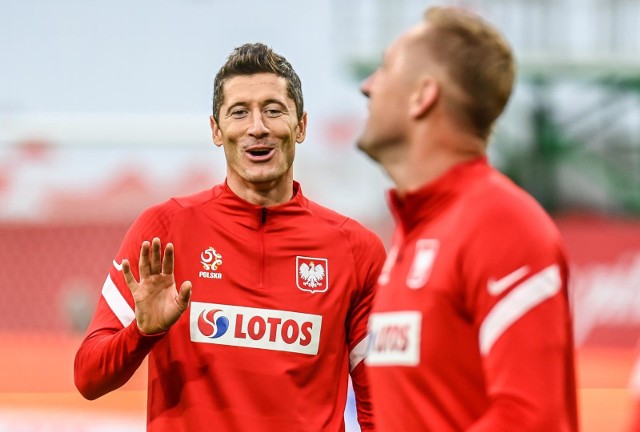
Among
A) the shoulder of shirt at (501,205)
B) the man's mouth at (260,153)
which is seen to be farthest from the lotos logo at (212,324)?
the shoulder of shirt at (501,205)

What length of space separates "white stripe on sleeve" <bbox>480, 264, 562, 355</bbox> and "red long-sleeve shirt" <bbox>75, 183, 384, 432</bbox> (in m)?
1.38

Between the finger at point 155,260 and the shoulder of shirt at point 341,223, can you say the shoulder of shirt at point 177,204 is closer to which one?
the shoulder of shirt at point 341,223

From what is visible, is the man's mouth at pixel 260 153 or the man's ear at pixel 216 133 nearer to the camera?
the man's mouth at pixel 260 153

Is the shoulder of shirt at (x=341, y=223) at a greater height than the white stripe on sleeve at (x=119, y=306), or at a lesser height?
greater

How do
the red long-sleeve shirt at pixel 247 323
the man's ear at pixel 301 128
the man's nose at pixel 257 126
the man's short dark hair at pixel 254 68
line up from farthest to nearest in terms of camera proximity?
the man's ear at pixel 301 128 → the man's short dark hair at pixel 254 68 → the man's nose at pixel 257 126 → the red long-sleeve shirt at pixel 247 323

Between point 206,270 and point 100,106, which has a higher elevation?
point 100,106

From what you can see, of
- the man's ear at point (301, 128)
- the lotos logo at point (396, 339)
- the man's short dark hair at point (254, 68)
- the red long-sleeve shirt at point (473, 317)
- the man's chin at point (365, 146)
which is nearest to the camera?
the red long-sleeve shirt at point (473, 317)

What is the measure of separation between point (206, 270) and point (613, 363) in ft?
22.7

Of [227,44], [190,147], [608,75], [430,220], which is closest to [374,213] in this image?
[190,147]

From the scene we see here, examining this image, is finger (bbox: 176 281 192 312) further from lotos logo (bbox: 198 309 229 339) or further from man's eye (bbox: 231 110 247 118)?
man's eye (bbox: 231 110 247 118)

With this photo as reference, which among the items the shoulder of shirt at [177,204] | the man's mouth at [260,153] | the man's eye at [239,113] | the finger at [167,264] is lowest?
the finger at [167,264]

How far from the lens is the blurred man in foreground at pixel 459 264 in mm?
2191

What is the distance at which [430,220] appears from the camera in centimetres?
249

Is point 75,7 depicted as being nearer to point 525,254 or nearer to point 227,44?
point 227,44
